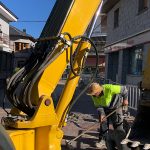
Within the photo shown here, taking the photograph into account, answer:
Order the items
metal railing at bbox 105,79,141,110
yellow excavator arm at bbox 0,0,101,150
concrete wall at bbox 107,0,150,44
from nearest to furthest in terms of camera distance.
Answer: yellow excavator arm at bbox 0,0,101,150 → metal railing at bbox 105,79,141,110 → concrete wall at bbox 107,0,150,44

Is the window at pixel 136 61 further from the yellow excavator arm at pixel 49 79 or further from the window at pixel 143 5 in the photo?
the yellow excavator arm at pixel 49 79

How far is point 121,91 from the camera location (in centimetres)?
787

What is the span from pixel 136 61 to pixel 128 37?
59.0 inches

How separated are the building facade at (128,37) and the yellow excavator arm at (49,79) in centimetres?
987

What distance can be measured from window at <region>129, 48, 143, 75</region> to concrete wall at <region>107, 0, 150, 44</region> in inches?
35.7

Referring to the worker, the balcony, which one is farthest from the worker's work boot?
the balcony

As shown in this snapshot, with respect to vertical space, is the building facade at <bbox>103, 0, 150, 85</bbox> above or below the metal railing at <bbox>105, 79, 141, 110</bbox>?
above

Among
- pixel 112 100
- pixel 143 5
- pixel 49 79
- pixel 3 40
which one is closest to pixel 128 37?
pixel 143 5

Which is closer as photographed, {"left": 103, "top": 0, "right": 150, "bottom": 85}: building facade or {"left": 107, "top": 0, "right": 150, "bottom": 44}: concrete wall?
{"left": 103, "top": 0, "right": 150, "bottom": 85}: building facade

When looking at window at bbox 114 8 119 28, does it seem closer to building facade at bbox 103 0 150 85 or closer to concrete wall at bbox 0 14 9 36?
building facade at bbox 103 0 150 85

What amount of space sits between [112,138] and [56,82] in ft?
8.44

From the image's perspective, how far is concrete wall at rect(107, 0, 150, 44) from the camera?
15.6 m

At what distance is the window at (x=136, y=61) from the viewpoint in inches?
632

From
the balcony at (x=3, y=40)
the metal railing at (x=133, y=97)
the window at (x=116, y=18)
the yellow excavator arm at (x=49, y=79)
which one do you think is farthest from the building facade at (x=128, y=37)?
the yellow excavator arm at (x=49, y=79)
